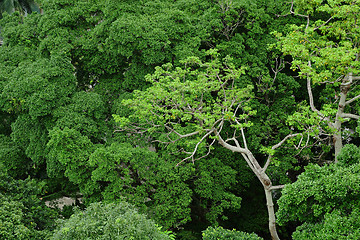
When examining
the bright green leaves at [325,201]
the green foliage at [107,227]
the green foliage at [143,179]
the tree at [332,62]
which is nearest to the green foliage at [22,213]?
the green foliage at [107,227]

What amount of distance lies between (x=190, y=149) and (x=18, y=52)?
7.15m

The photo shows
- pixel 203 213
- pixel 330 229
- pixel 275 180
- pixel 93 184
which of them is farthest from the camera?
pixel 275 180

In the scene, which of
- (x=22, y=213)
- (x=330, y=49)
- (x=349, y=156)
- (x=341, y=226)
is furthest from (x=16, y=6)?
(x=341, y=226)

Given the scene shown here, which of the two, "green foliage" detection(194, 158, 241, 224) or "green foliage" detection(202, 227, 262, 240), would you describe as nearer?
"green foliage" detection(202, 227, 262, 240)

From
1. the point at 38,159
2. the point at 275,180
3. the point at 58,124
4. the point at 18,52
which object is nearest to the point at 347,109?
the point at 275,180

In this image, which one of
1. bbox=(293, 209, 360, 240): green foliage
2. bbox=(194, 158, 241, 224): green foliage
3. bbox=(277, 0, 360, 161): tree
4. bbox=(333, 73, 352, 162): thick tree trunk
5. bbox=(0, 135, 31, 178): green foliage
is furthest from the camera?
bbox=(0, 135, 31, 178): green foliage

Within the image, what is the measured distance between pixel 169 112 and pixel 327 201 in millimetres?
5570

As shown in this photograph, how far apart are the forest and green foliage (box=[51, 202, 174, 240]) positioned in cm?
6

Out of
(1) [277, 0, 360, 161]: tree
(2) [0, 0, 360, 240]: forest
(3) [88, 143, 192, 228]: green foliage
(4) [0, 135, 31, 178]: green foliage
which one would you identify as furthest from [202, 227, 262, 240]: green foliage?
(4) [0, 135, 31, 178]: green foliage

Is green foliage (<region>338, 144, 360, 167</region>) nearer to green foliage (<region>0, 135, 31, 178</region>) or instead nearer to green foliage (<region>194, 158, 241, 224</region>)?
green foliage (<region>194, 158, 241, 224</region>)

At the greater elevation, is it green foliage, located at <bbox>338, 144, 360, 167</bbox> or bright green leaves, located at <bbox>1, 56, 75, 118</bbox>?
bright green leaves, located at <bbox>1, 56, 75, 118</bbox>

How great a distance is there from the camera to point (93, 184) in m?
10.1

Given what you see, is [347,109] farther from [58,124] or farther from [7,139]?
[7,139]

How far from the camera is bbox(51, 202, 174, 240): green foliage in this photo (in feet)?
22.6
